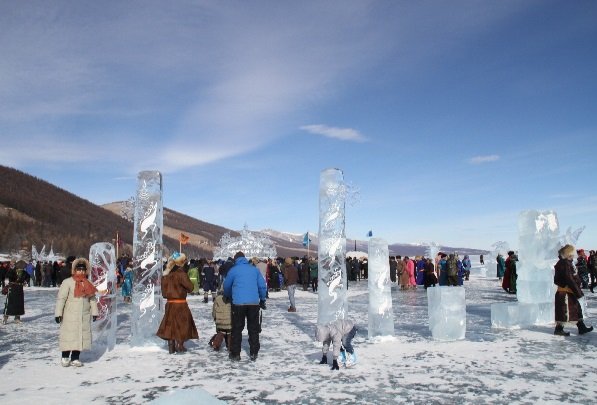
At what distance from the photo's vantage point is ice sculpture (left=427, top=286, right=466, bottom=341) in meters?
8.70

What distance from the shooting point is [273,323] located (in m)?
11.4

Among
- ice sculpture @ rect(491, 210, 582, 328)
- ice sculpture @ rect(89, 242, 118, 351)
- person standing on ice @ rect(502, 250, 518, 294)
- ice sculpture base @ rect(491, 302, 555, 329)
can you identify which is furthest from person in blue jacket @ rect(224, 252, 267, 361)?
person standing on ice @ rect(502, 250, 518, 294)

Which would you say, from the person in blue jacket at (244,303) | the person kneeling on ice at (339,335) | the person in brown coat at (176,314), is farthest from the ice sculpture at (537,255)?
the person in brown coat at (176,314)

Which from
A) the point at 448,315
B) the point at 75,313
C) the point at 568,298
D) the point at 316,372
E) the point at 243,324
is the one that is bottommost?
the point at 316,372

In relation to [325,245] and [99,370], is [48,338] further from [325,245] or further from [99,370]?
[325,245]

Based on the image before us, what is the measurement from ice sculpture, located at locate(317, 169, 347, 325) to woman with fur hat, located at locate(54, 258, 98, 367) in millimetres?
3940

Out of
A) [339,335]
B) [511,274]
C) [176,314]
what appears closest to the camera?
[339,335]

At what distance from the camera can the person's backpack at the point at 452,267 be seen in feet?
64.5

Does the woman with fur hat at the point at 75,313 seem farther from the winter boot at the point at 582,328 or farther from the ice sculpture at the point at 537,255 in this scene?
the ice sculpture at the point at 537,255

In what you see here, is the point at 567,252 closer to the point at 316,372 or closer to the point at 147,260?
the point at 316,372

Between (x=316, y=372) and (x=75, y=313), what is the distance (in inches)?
144

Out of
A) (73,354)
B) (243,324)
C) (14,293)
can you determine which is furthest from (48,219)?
(243,324)

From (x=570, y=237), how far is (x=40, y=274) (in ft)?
91.0

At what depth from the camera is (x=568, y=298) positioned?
28.9 ft
